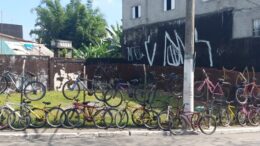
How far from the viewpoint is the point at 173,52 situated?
1179 inches

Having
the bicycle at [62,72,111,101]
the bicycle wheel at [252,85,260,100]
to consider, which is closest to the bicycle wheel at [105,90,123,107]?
the bicycle at [62,72,111,101]

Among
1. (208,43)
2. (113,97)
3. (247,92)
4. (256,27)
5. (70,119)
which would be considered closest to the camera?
(70,119)

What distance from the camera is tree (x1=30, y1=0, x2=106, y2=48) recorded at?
168 feet

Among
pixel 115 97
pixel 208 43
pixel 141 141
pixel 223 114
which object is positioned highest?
pixel 208 43

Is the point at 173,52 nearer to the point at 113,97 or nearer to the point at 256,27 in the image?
the point at 256,27

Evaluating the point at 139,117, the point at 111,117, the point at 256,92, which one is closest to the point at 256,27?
the point at 256,92

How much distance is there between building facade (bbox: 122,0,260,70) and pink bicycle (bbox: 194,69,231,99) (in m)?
5.71

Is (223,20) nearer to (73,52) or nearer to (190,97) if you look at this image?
(190,97)

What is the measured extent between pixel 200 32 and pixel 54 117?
54.1ft

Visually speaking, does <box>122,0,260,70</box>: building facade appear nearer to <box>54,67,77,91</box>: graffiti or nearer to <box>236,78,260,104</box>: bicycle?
<box>236,78,260,104</box>: bicycle

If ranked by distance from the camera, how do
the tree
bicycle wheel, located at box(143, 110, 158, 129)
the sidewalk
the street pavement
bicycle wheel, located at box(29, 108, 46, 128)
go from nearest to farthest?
the street pavement < the sidewalk < bicycle wheel, located at box(29, 108, 46, 128) < bicycle wheel, located at box(143, 110, 158, 129) < the tree

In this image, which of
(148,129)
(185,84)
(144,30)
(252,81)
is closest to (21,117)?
(148,129)

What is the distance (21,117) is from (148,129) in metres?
4.01

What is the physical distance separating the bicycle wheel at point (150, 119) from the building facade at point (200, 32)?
38.5ft
